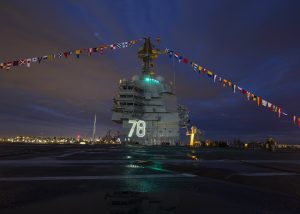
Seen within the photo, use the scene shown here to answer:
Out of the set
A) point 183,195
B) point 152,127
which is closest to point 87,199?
point 183,195

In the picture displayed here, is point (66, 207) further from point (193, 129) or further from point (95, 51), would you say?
point (193, 129)

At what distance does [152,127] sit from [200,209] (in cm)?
7386

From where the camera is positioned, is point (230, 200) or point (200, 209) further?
point (230, 200)

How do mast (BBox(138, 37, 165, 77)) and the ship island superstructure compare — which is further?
mast (BBox(138, 37, 165, 77))

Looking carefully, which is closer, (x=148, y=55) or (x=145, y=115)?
(x=145, y=115)

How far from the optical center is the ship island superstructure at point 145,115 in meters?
75.9

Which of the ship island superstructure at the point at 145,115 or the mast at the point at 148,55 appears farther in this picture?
the mast at the point at 148,55

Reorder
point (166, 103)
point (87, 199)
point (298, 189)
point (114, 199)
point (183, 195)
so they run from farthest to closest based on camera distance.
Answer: point (166, 103) → point (298, 189) → point (183, 195) → point (87, 199) → point (114, 199)

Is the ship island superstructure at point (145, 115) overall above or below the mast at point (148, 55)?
below

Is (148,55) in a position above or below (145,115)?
above

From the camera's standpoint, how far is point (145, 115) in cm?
7919

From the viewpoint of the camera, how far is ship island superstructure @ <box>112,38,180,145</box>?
75875 mm

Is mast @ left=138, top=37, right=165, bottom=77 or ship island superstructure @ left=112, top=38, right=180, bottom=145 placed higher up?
mast @ left=138, top=37, right=165, bottom=77

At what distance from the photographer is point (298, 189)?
24.6 ft
